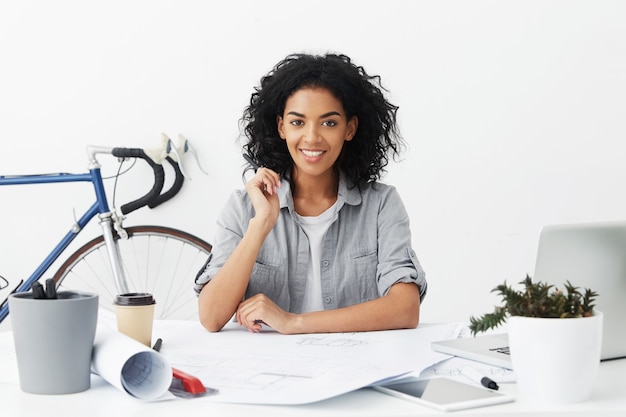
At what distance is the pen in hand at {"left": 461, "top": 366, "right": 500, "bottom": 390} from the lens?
3.11 feet

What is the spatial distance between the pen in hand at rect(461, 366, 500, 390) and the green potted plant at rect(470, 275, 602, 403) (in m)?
0.05

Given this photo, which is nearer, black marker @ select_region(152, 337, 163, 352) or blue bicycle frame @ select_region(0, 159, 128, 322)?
black marker @ select_region(152, 337, 163, 352)

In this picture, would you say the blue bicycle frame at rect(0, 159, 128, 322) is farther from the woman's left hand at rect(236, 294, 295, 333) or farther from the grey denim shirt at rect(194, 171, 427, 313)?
the woman's left hand at rect(236, 294, 295, 333)

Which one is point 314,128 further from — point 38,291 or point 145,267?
point 145,267

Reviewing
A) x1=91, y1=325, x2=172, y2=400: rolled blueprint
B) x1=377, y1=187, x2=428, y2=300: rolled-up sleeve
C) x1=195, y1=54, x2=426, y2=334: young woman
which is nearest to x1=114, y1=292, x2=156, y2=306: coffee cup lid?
x1=91, y1=325, x2=172, y2=400: rolled blueprint

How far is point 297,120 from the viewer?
1787 millimetres

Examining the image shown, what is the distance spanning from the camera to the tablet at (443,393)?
876 millimetres

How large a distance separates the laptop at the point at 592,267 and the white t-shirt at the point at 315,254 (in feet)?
2.23

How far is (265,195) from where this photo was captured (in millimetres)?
1747

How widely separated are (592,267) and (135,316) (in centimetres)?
65

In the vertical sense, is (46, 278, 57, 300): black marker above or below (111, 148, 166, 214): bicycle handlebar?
below

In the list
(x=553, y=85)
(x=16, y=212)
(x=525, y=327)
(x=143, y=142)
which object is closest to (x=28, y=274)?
(x=16, y=212)

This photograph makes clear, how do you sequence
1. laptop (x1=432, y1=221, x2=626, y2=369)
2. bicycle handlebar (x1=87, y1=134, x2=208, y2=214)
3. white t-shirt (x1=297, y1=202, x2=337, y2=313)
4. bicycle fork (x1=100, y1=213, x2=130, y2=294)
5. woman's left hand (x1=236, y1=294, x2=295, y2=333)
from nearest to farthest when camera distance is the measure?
laptop (x1=432, y1=221, x2=626, y2=369) < woman's left hand (x1=236, y1=294, x2=295, y2=333) < white t-shirt (x1=297, y1=202, x2=337, y2=313) < bicycle fork (x1=100, y1=213, x2=130, y2=294) < bicycle handlebar (x1=87, y1=134, x2=208, y2=214)

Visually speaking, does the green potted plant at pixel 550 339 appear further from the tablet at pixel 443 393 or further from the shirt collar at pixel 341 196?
the shirt collar at pixel 341 196
